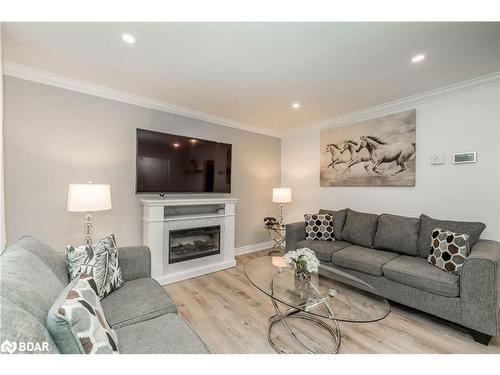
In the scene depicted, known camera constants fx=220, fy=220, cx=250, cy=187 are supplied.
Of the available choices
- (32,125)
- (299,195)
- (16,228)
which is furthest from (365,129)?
(16,228)

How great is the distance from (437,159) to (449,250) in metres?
1.20

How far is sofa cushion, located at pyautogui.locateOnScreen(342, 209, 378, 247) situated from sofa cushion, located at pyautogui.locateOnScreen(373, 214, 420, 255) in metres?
0.07

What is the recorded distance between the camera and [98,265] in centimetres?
151

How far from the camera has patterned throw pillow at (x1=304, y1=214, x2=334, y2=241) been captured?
316 centimetres

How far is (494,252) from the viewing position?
1.88m

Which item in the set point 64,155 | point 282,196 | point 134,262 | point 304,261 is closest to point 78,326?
point 134,262

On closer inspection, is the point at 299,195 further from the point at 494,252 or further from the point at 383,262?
the point at 494,252

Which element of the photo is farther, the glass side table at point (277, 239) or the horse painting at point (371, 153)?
the glass side table at point (277, 239)

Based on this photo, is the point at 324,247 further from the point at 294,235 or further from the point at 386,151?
the point at 386,151

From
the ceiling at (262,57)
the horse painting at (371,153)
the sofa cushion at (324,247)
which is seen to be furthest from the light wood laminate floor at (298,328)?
the ceiling at (262,57)

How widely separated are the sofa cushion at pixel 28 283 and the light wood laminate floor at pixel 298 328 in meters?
1.20

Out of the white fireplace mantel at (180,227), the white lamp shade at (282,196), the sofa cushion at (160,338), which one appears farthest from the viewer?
the white lamp shade at (282,196)

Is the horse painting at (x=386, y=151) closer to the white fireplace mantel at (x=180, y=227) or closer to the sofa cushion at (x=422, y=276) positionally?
the sofa cushion at (x=422, y=276)

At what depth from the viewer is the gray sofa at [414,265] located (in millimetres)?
1736
